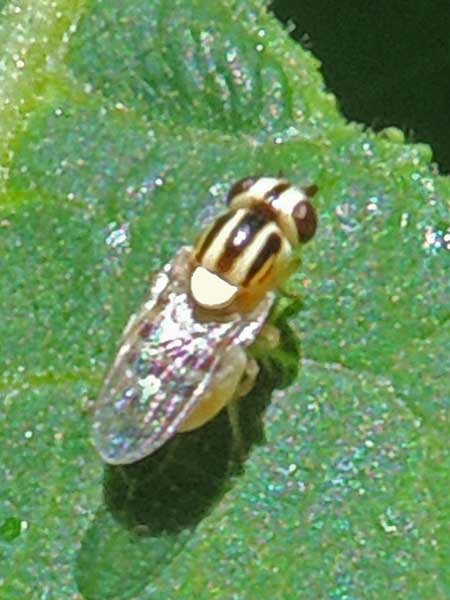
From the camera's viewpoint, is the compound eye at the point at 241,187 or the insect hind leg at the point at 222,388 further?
the compound eye at the point at 241,187

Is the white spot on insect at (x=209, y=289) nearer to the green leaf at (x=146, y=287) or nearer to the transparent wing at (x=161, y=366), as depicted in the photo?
the transparent wing at (x=161, y=366)

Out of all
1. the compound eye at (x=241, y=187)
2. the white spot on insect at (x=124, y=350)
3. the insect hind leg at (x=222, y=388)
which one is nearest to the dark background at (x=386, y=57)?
the compound eye at (x=241, y=187)

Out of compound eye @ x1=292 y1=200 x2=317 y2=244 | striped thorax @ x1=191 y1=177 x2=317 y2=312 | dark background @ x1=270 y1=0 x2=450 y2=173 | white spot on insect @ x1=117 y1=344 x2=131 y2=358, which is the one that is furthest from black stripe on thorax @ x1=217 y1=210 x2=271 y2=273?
dark background @ x1=270 y1=0 x2=450 y2=173

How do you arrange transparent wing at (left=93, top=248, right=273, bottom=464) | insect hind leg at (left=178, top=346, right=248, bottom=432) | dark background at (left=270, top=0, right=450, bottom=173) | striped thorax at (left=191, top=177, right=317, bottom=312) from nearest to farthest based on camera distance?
1. transparent wing at (left=93, top=248, right=273, bottom=464)
2. insect hind leg at (left=178, top=346, right=248, bottom=432)
3. striped thorax at (left=191, top=177, right=317, bottom=312)
4. dark background at (left=270, top=0, right=450, bottom=173)

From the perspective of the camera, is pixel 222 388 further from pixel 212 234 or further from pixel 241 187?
pixel 241 187

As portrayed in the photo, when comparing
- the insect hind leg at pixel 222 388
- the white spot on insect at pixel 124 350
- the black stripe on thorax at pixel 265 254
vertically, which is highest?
the black stripe on thorax at pixel 265 254

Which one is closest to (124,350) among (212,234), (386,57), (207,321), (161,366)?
(161,366)

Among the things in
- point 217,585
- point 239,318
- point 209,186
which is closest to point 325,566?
point 217,585

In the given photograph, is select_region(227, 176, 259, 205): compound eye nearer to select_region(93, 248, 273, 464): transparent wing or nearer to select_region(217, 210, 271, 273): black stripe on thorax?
select_region(217, 210, 271, 273): black stripe on thorax

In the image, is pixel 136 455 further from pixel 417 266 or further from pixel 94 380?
pixel 417 266
